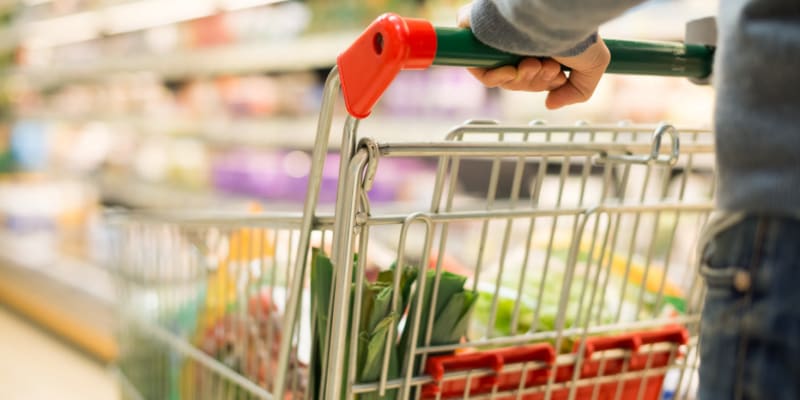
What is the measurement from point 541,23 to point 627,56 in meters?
0.24

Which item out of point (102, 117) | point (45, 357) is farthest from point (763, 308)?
point (102, 117)

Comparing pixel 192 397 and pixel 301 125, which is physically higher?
pixel 301 125

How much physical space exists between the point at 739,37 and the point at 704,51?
16.1 inches

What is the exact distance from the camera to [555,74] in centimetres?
74

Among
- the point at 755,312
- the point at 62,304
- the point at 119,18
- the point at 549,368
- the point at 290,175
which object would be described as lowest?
the point at 62,304

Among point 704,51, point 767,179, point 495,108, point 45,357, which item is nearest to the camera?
point 767,179

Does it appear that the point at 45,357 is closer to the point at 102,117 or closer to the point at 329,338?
the point at 102,117

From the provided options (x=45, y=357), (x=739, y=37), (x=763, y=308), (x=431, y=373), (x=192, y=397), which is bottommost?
(x=45, y=357)

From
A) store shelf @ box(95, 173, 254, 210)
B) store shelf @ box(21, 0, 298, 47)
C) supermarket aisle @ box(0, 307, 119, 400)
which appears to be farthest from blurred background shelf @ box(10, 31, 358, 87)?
supermarket aisle @ box(0, 307, 119, 400)

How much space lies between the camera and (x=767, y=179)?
0.49 metres

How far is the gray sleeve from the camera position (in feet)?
1.84

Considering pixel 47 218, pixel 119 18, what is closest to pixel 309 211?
pixel 47 218

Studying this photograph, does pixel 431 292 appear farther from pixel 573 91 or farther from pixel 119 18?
pixel 119 18

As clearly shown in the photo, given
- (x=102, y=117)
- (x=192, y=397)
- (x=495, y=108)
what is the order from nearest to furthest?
(x=192, y=397)
(x=495, y=108)
(x=102, y=117)
